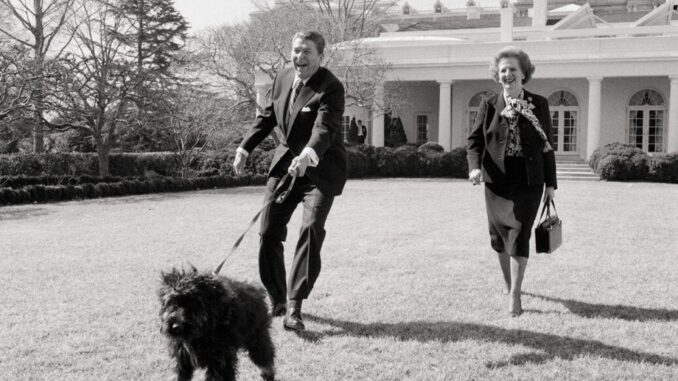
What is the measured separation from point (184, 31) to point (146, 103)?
12.4 metres

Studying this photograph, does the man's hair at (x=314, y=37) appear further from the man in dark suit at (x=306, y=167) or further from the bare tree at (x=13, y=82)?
the bare tree at (x=13, y=82)

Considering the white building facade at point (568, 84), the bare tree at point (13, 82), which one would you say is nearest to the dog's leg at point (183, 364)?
the bare tree at point (13, 82)

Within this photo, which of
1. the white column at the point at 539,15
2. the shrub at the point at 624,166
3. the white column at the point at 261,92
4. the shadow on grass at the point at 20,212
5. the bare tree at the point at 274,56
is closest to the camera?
the shadow on grass at the point at 20,212

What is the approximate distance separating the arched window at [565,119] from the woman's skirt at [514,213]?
93.6 ft

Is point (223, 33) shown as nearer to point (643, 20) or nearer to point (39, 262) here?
point (39, 262)

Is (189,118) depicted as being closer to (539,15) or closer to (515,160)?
(515,160)

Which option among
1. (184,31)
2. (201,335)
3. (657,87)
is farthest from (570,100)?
(201,335)

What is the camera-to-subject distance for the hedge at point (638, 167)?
2362cm

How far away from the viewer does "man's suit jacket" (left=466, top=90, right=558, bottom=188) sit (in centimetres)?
523

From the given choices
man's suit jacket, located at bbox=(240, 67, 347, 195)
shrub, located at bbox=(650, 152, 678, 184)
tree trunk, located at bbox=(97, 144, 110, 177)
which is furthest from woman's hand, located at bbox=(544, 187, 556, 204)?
shrub, located at bbox=(650, 152, 678, 184)

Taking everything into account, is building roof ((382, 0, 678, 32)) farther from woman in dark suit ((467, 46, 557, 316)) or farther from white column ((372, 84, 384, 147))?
woman in dark suit ((467, 46, 557, 316))

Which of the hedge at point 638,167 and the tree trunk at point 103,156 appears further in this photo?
the hedge at point 638,167

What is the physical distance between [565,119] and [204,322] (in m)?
32.3

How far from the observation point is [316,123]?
4.61 m
